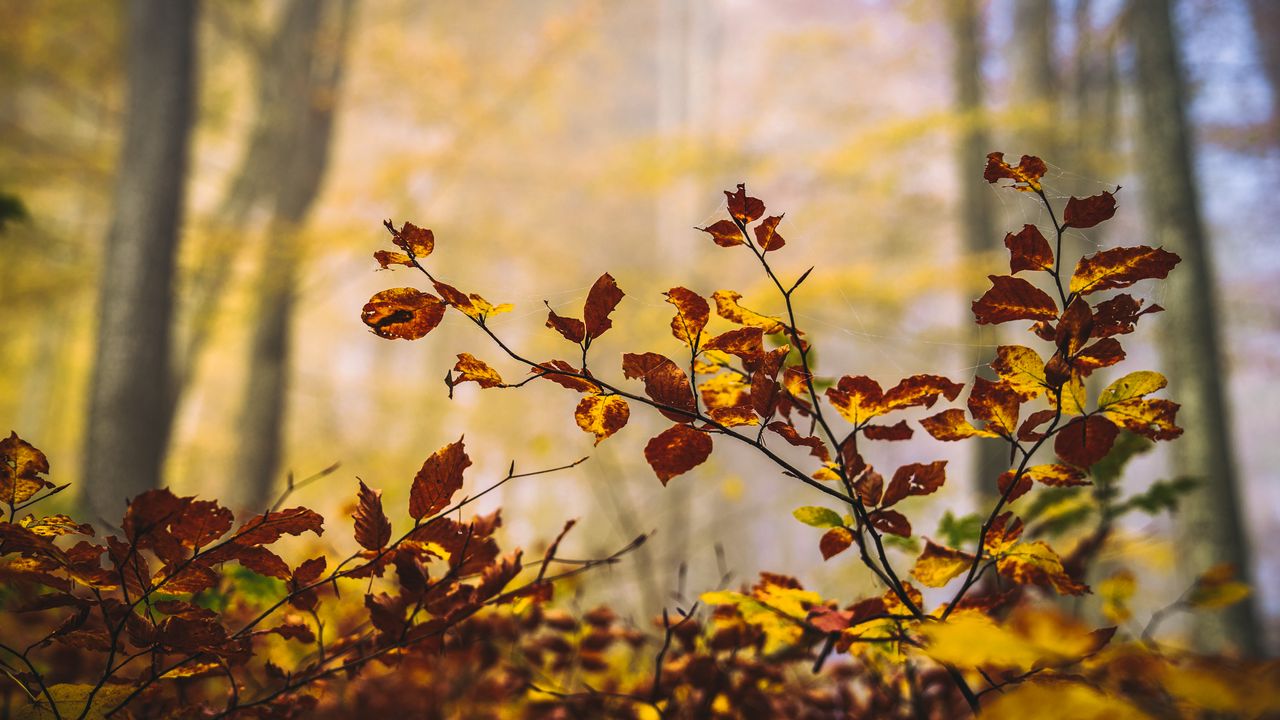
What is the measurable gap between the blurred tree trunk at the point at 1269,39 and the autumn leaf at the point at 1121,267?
12.6 m

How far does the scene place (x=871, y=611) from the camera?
2.42 feet

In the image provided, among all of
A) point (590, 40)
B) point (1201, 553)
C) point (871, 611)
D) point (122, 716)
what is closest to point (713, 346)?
point (871, 611)

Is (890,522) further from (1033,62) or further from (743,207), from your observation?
(1033,62)

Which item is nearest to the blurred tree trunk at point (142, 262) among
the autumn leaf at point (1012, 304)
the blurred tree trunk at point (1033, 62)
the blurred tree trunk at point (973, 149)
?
the autumn leaf at point (1012, 304)

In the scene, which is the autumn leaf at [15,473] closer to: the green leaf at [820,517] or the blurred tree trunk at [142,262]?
the green leaf at [820,517]

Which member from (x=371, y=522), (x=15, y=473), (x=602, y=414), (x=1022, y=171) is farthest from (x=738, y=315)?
(x=15, y=473)

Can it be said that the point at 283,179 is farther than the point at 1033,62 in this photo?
Yes

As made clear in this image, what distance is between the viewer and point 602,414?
68 cm

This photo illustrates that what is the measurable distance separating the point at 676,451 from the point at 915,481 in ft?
0.84

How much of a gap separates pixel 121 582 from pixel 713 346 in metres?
0.57

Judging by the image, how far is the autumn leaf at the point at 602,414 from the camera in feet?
2.22

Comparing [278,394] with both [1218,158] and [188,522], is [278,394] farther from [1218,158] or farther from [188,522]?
[1218,158]

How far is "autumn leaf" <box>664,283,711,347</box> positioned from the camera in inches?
27.0

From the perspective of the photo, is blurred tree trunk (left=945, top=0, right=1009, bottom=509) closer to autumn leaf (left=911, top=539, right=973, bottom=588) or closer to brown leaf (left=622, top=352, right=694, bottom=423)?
autumn leaf (left=911, top=539, right=973, bottom=588)
